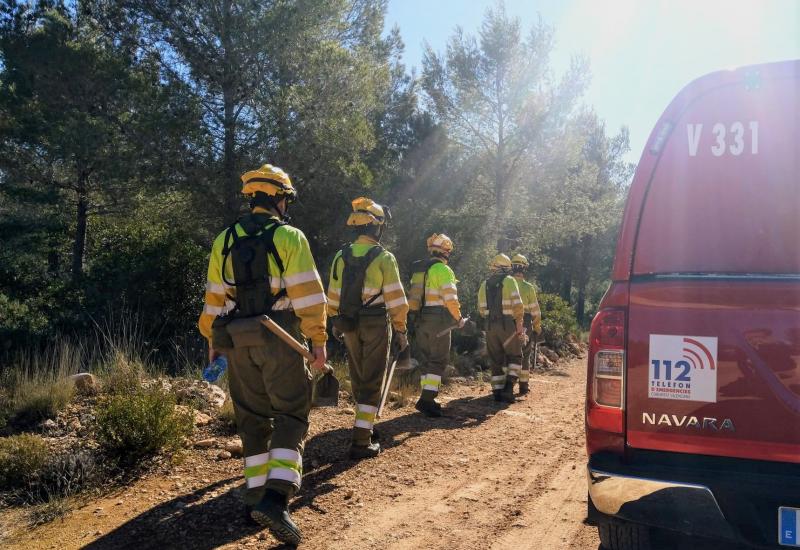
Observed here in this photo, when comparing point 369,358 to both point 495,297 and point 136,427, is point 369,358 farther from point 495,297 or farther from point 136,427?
point 495,297

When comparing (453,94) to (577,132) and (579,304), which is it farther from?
(579,304)

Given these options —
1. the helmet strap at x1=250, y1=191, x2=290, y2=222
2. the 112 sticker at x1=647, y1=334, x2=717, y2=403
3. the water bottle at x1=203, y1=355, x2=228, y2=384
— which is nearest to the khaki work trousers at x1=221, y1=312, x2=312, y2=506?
the water bottle at x1=203, y1=355, x2=228, y2=384

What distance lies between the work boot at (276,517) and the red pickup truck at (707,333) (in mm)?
1739

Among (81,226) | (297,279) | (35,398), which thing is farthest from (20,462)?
(81,226)

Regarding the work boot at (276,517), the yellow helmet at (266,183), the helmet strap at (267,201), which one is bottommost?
the work boot at (276,517)

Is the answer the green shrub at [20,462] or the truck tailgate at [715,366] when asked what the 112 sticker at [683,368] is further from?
the green shrub at [20,462]

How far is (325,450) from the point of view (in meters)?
5.68

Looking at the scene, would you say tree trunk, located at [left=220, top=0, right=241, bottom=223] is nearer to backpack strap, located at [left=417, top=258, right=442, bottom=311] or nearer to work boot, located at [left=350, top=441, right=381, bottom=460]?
backpack strap, located at [left=417, top=258, right=442, bottom=311]

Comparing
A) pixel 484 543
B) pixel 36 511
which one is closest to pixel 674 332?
pixel 484 543

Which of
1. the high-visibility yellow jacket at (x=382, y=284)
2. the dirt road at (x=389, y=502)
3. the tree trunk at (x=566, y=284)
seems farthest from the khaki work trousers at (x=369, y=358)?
the tree trunk at (x=566, y=284)

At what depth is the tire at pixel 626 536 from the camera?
9.14 ft

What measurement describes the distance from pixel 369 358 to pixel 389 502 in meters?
1.51

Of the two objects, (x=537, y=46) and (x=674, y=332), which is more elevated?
(x=537, y=46)

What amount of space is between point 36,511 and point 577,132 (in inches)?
703
